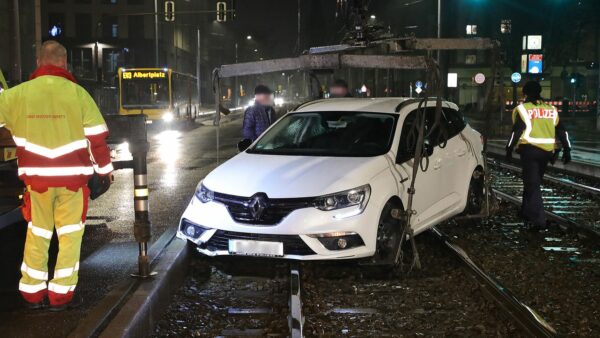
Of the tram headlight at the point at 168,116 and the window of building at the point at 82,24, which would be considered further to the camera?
the window of building at the point at 82,24

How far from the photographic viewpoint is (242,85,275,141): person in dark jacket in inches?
382

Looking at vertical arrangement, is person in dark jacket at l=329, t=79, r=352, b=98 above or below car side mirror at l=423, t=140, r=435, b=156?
above

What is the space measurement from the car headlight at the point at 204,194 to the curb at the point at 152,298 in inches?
19.6

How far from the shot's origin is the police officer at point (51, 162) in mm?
4680

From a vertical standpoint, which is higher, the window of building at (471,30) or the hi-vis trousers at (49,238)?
the window of building at (471,30)

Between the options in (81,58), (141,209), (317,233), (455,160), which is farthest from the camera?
(81,58)

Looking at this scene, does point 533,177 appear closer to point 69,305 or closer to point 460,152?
point 460,152

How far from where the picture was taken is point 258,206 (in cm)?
596

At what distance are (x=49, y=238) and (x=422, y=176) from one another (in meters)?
3.75

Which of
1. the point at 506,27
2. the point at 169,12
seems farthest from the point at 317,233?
the point at 506,27

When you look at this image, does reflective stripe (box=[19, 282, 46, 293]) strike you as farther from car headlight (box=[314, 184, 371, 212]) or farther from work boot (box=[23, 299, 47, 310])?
car headlight (box=[314, 184, 371, 212])

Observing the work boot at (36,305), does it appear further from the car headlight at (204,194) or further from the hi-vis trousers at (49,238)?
the car headlight at (204,194)

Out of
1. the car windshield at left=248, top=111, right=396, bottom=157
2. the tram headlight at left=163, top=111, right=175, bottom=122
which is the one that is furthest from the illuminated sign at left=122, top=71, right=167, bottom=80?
the car windshield at left=248, top=111, right=396, bottom=157

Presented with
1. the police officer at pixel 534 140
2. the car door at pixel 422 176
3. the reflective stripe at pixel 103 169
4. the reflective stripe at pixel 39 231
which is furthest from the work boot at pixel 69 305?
the police officer at pixel 534 140
